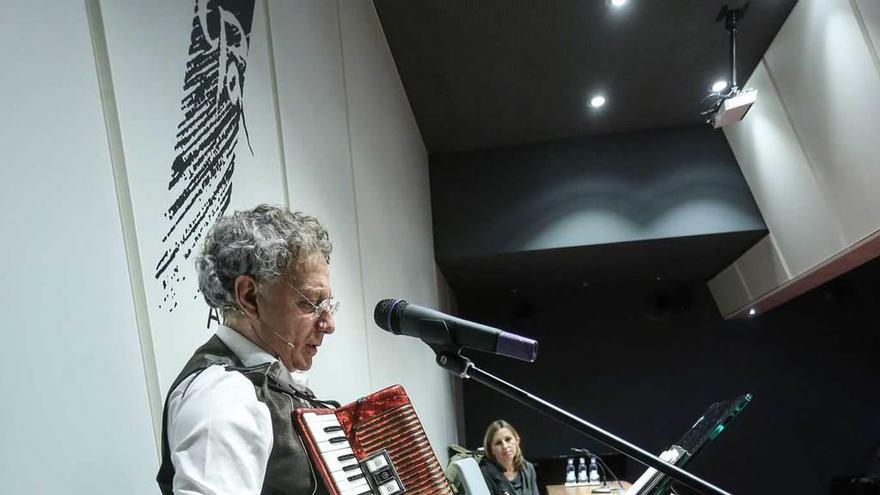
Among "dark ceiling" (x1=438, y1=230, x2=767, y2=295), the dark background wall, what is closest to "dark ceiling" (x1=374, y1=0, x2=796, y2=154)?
"dark ceiling" (x1=438, y1=230, x2=767, y2=295)

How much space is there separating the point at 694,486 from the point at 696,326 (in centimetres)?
654

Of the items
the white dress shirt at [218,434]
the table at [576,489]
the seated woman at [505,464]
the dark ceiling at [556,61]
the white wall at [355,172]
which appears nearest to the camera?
the white dress shirt at [218,434]

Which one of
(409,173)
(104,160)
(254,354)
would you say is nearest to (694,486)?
(254,354)

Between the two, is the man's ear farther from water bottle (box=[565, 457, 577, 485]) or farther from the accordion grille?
water bottle (box=[565, 457, 577, 485])

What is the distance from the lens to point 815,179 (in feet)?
12.5

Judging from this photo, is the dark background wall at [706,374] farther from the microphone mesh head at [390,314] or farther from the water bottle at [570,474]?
the microphone mesh head at [390,314]

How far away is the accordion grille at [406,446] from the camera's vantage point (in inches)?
38.9

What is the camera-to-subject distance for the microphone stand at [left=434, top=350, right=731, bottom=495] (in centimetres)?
92

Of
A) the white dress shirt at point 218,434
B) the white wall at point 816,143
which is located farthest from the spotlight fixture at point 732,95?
the white dress shirt at point 218,434

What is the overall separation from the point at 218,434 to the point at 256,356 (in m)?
0.25

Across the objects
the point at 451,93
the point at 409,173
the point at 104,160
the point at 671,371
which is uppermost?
the point at 451,93

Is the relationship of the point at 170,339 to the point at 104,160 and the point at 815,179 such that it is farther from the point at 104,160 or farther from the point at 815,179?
the point at 815,179

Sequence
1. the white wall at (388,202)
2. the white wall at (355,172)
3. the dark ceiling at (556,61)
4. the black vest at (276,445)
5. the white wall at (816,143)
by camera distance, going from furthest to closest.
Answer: the dark ceiling at (556,61)
the white wall at (816,143)
the white wall at (388,202)
the white wall at (355,172)
the black vest at (276,445)

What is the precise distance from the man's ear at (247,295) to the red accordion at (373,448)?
0.20 metres
